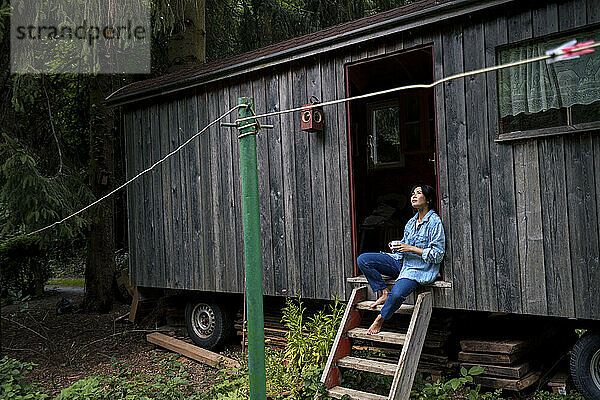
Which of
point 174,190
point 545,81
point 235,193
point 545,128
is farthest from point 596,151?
point 174,190

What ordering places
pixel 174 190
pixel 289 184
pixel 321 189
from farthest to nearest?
1. pixel 174 190
2. pixel 289 184
3. pixel 321 189

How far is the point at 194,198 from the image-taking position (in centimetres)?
767

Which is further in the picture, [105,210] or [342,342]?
[105,210]

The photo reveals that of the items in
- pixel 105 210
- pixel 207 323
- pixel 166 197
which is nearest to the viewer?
pixel 166 197

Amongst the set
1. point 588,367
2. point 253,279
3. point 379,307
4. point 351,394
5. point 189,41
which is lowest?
point 351,394

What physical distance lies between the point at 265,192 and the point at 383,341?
8.49ft

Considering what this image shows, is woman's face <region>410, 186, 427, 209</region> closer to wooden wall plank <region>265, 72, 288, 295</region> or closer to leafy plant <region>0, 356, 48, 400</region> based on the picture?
wooden wall plank <region>265, 72, 288, 295</region>

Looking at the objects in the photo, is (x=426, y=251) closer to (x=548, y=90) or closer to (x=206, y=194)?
(x=548, y=90)

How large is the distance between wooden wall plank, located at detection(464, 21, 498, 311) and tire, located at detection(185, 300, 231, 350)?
3.95 m

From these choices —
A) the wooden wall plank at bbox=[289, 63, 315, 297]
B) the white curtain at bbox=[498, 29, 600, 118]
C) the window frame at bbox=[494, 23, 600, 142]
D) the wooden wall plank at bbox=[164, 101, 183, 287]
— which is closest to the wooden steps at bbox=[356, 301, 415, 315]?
the wooden wall plank at bbox=[289, 63, 315, 297]

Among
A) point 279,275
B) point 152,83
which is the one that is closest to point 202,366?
point 279,275

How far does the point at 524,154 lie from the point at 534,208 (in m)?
0.49

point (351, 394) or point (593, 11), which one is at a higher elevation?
point (593, 11)

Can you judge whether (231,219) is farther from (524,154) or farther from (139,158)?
(524,154)
